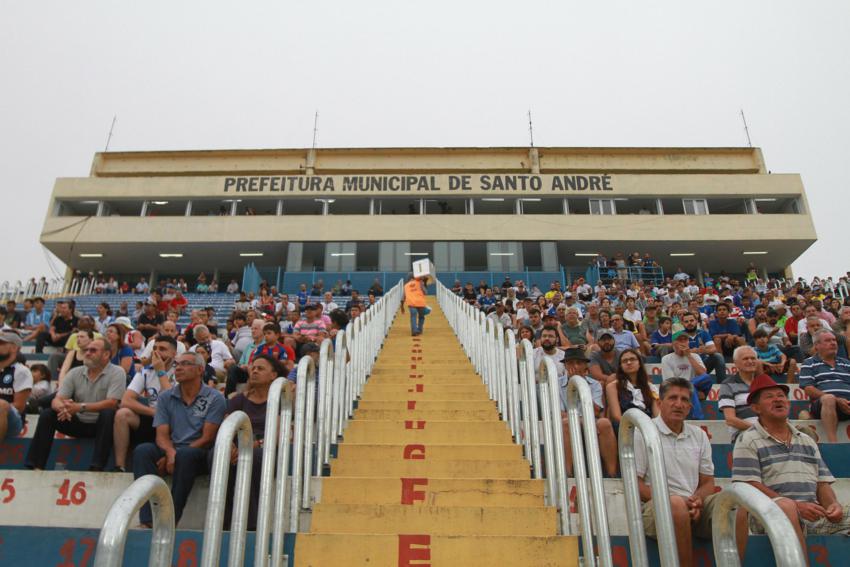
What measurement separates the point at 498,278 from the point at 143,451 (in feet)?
67.6

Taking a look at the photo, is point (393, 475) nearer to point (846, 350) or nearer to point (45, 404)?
point (45, 404)

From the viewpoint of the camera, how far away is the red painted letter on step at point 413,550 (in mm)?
2883

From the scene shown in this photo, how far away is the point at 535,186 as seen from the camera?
26.1m

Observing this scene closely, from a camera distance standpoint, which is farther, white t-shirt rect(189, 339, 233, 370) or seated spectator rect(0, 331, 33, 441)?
white t-shirt rect(189, 339, 233, 370)

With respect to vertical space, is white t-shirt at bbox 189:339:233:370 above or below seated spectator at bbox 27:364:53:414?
above

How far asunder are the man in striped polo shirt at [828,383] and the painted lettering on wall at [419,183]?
2157 cm

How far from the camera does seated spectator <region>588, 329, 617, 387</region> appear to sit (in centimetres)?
573

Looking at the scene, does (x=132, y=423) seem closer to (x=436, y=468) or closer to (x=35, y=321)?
(x=436, y=468)

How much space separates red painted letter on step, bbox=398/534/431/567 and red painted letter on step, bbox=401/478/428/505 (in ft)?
1.99

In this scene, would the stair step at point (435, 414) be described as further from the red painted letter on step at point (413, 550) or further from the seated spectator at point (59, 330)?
the seated spectator at point (59, 330)

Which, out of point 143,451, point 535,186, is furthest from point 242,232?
point 143,451

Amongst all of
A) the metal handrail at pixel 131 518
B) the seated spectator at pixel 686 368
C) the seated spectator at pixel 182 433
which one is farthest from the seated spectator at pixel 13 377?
the seated spectator at pixel 686 368

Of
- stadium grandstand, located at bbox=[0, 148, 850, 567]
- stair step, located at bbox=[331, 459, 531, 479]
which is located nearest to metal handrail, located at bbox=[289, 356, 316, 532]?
stadium grandstand, located at bbox=[0, 148, 850, 567]

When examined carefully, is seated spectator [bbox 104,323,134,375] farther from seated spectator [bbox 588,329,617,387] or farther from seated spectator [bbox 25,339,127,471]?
seated spectator [bbox 588,329,617,387]
